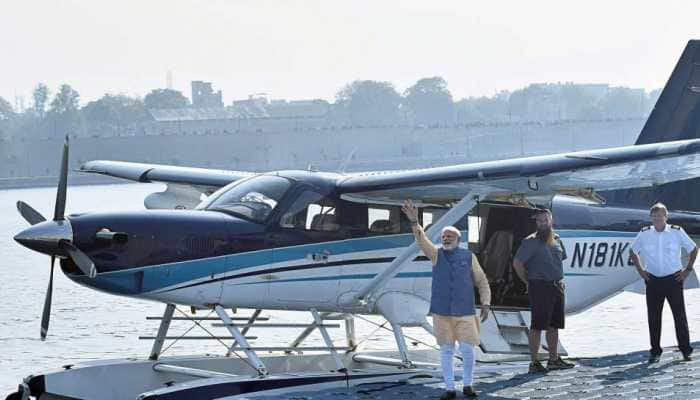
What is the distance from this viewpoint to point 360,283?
42.3 feet

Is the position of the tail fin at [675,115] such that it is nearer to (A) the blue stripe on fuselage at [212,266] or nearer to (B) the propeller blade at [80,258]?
(A) the blue stripe on fuselage at [212,266]

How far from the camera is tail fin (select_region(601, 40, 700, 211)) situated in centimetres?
1522

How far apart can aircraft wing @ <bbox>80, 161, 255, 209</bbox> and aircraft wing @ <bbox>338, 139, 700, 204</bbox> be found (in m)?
2.78

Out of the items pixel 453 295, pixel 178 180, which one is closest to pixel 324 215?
pixel 453 295

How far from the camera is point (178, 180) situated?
15.5 m

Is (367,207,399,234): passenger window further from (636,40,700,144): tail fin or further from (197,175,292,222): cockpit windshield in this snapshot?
(636,40,700,144): tail fin

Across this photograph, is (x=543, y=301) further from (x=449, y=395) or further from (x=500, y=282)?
(x=449, y=395)

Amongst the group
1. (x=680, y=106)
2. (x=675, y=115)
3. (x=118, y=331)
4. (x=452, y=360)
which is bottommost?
(x=118, y=331)

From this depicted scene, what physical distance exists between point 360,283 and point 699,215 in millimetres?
4273

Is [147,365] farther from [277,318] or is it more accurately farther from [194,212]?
[277,318]

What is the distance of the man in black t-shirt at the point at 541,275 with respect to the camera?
12305mm

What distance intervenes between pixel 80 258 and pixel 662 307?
519 cm

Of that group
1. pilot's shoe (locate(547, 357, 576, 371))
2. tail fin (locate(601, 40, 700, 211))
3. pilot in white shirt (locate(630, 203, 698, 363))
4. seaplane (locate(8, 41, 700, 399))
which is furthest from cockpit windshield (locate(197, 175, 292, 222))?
tail fin (locate(601, 40, 700, 211))

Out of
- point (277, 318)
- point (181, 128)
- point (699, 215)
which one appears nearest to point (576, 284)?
point (699, 215)
